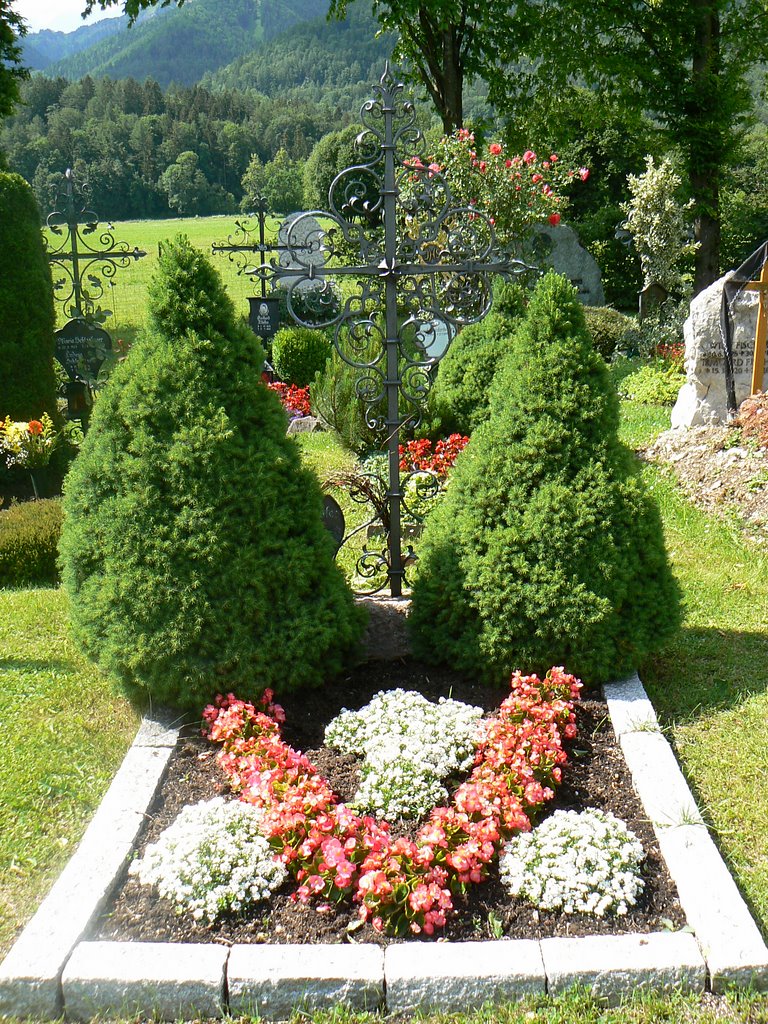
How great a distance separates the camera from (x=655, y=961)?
9.01ft

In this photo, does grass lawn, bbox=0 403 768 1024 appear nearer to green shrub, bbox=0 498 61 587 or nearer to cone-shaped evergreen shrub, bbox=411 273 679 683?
green shrub, bbox=0 498 61 587

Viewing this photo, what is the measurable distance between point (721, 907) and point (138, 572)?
258 cm

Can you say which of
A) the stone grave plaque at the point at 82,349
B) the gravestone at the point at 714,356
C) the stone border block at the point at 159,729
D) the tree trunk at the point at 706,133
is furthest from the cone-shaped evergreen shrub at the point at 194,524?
the tree trunk at the point at 706,133

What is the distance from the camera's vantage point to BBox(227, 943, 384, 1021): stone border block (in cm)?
270

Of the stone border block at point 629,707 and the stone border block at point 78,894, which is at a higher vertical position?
the stone border block at point 629,707

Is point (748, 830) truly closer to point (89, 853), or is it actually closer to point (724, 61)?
point (89, 853)

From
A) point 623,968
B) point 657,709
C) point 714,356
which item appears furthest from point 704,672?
point 714,356

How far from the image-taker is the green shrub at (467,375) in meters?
8.58

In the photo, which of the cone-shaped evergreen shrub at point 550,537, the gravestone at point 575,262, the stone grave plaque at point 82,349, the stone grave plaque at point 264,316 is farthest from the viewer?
the gravestone at point 575,262

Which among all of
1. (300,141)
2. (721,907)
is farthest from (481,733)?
(300,141)

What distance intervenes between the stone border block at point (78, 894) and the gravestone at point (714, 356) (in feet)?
24.2

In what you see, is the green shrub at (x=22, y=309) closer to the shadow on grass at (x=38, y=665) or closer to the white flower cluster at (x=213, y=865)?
the shadow on grass at (x=38, y=665)

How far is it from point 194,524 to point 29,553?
10.0 ft

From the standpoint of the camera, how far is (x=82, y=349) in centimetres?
988
